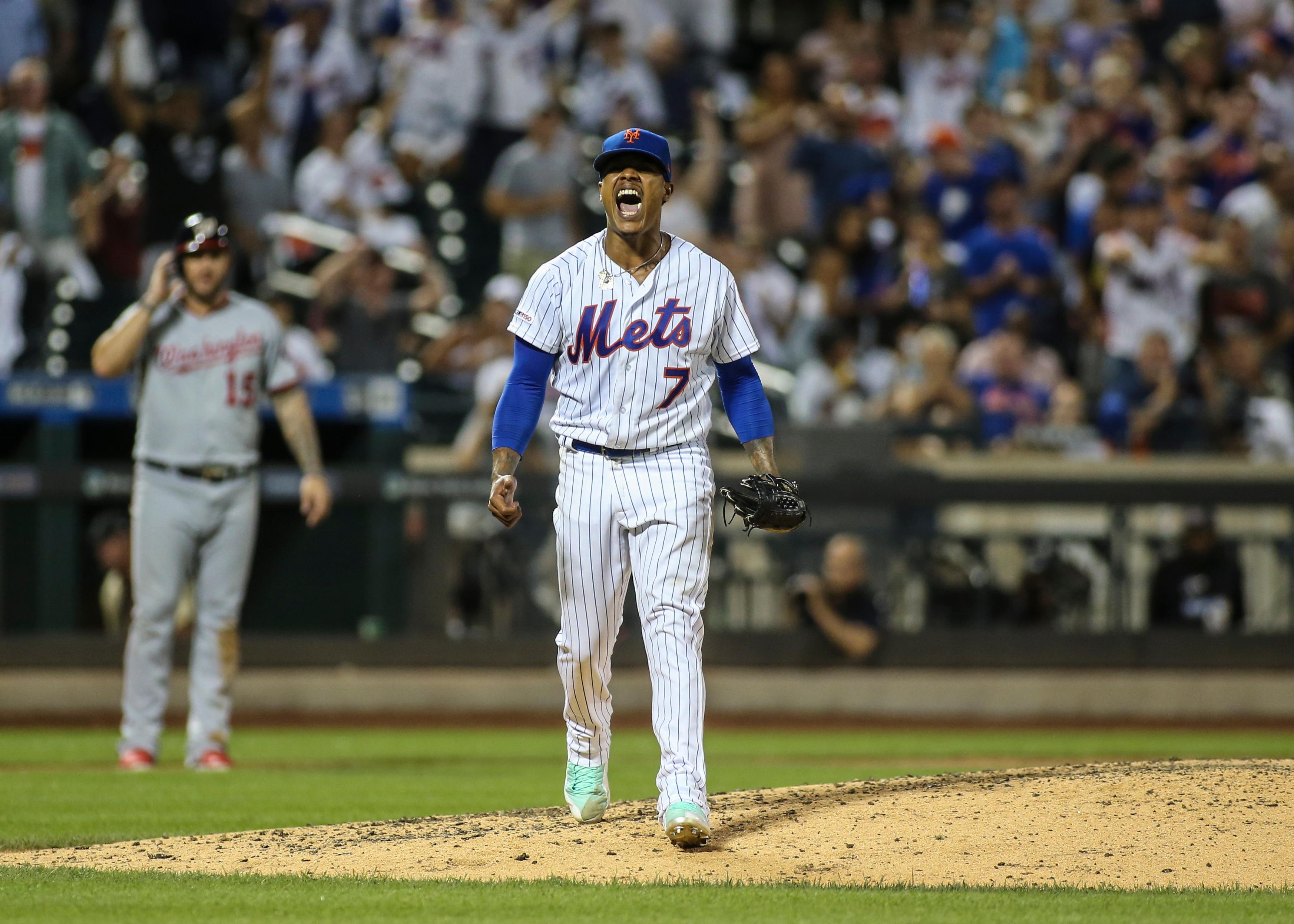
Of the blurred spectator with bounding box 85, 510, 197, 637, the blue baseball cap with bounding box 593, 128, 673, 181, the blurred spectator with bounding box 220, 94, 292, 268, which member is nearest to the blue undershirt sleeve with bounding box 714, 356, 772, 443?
the blue baseball cap with bounding box 593, 128, 673, 181

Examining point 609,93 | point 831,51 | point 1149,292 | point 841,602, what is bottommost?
point 841,602

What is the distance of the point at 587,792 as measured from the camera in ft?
18.2

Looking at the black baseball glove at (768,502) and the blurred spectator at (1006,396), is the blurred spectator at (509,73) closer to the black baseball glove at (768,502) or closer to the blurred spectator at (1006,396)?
the blurred spectator at (1006,396)

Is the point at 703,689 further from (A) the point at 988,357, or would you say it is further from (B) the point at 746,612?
(A) the point at 988,357

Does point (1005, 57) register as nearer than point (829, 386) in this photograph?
No

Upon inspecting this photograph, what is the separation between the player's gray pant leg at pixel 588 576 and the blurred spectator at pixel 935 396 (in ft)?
25.3

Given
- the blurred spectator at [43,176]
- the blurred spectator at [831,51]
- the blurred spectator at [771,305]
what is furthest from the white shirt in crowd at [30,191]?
the blurred spectator at [831,51]

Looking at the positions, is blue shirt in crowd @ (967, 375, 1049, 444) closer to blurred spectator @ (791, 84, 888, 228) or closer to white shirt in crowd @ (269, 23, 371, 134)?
blurred spectator @ (791, 84, 888, 228)

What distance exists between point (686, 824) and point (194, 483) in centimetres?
393

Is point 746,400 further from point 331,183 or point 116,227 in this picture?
point 331,183

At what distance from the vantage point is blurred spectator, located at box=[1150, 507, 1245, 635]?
11930 mm

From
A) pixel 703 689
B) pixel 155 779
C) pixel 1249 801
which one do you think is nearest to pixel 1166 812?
pixel 1249 801

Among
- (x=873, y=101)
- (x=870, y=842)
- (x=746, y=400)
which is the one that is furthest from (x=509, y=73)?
(x=870, y=842)

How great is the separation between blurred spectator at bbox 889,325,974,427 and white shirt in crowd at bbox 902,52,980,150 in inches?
171
